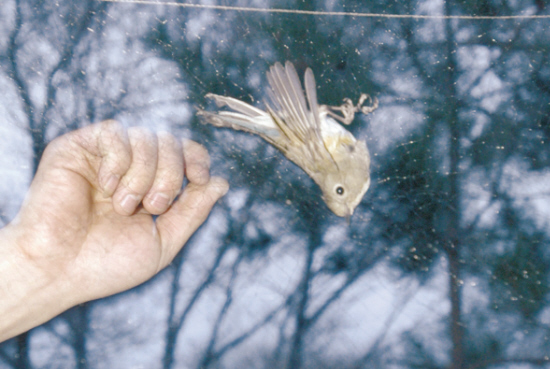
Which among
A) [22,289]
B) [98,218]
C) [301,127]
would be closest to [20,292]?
[22,289]

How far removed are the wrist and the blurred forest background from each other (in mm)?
27

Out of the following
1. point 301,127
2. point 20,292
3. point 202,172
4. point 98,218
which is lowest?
point 20,292

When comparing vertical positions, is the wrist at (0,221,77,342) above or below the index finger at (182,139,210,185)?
below

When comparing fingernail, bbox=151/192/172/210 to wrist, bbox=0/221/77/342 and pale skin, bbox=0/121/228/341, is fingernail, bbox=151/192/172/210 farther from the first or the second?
wrist, bbox=0/221/77/342

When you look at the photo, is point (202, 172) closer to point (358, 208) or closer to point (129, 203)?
point (129, 203)

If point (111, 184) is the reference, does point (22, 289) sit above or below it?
below

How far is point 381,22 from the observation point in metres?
0.53

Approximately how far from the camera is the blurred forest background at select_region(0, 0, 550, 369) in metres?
0.46

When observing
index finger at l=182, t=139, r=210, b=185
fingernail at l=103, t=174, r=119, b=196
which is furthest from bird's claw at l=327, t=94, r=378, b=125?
fingernail at l=103, t=174, r=119, b=196

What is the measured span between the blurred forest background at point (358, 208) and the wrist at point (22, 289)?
3 cm

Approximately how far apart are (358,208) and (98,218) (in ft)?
1.18

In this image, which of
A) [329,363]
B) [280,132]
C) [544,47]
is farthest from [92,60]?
[544,47]

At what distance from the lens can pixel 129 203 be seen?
45 centimetres

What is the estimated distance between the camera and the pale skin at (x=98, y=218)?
444 mm
